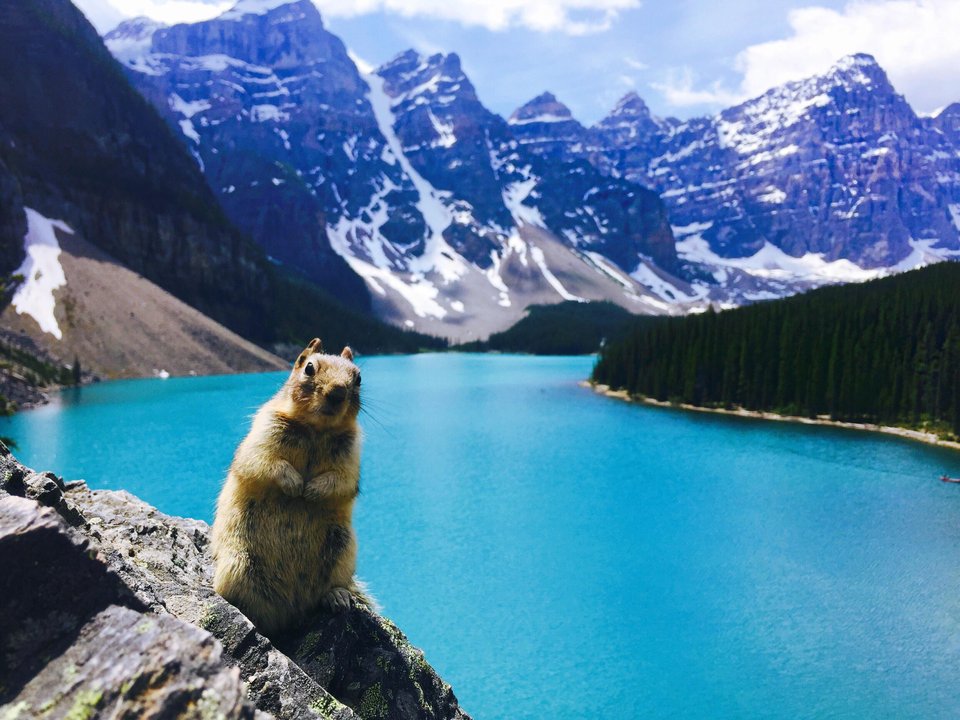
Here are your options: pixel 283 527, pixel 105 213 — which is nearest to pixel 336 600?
pixel 283 527

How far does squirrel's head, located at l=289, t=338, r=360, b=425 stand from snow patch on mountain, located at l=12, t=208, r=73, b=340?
271 feet

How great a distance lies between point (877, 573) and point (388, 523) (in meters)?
17.9

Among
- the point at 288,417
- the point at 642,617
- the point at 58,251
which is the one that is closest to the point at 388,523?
the point at 642,617

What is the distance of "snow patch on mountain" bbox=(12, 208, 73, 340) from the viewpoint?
249 ft

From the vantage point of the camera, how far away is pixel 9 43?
11312 cm

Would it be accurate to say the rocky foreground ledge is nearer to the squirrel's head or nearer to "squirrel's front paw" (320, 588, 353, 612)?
"squirrel's front paw" (320, 588, 353, 612)

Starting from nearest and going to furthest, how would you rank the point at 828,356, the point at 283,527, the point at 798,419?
the point at 283,527, the point at 798,419, the point at 828,356

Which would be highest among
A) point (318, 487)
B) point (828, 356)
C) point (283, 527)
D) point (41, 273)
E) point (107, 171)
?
point (107, 171)

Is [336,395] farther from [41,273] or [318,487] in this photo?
[41,273]

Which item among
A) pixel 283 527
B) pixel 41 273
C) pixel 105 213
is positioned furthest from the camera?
pixel 105 213

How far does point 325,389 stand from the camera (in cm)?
428

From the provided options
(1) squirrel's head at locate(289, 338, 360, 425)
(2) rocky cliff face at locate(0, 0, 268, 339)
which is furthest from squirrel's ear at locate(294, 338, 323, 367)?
(2) rocky cliff face at locate(0, 0, 268, 339)

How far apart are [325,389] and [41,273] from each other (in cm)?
9863

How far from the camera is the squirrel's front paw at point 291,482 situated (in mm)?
4125
